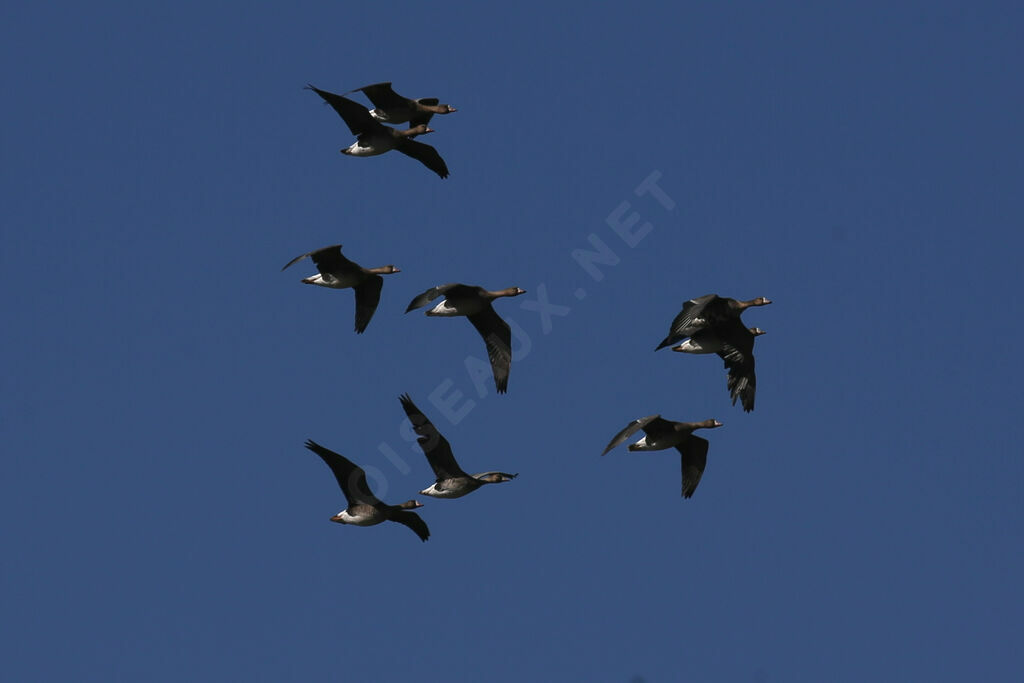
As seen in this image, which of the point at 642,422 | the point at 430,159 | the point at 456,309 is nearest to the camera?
the point at 642,422

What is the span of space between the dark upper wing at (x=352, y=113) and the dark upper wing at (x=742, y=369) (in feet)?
36.3

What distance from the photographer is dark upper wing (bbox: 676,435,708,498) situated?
4906cm

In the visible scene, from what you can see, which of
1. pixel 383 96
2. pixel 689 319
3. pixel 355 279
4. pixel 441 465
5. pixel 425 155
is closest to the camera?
pixel 689 319

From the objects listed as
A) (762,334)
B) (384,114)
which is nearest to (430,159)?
(384,114)

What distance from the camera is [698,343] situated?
49.0 meters

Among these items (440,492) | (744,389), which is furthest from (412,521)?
(744,389)

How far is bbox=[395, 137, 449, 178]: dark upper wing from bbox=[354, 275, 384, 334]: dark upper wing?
147 inches

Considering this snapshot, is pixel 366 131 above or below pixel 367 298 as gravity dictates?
above

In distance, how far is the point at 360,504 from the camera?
46406mm

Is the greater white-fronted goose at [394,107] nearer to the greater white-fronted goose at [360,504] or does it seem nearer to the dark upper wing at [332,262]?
the dark upper wing at [332,262]

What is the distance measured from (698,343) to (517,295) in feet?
17.2

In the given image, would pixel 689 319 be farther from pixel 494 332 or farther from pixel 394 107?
pixel 394 107

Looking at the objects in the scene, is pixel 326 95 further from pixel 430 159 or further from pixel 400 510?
pixel 400 510

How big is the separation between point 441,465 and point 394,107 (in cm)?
985
